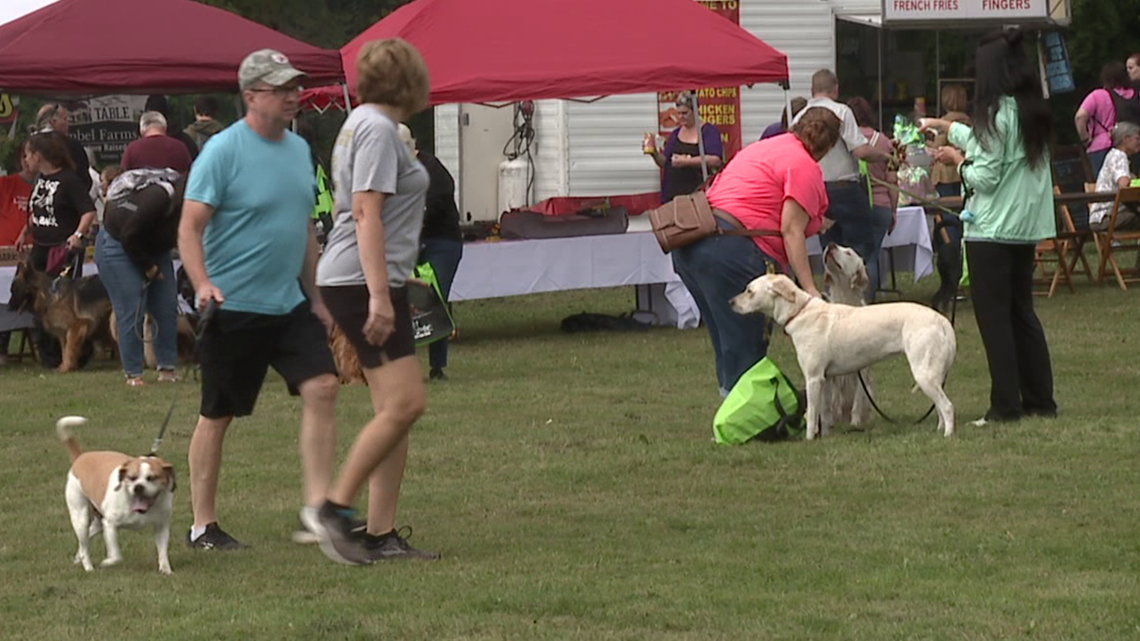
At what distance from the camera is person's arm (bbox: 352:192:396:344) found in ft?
19.1

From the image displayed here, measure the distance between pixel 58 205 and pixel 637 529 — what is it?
738cm

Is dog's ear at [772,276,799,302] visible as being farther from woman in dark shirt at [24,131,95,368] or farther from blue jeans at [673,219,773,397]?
woman in dark shirt at [24,131,95,368]

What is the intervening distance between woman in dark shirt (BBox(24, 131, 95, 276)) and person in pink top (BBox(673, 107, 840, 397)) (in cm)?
543

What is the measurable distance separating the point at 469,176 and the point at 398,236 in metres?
14.5

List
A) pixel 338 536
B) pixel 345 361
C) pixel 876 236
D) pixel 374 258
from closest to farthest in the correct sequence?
pixel 374 258 < pixel 338 536 < pixel 345 361 < pixel 876 236

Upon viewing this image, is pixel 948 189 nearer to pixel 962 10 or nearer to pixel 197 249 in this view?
pixel 962 10

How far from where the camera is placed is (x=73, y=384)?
12688 millimetres

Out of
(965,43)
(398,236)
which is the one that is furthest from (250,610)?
(965,43)

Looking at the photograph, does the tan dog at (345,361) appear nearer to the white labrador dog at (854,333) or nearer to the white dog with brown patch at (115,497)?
the white labrador dog at (854,333)

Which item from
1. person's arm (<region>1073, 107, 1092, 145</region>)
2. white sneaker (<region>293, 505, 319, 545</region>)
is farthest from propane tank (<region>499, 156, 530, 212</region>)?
white sneaker (<region>293, 505, 319, 545</region>)

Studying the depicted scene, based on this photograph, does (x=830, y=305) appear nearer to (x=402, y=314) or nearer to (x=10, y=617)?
(x=402, y=314)

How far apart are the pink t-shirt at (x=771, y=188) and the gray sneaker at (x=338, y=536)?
126 inches

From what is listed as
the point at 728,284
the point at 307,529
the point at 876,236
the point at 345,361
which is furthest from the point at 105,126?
the point at 307,529

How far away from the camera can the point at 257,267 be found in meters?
6.29
